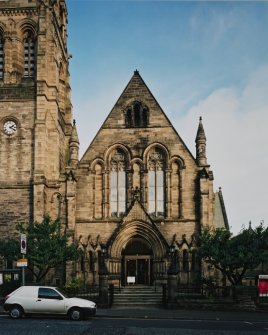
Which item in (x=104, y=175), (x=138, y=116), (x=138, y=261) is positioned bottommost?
(x=138, y=261)

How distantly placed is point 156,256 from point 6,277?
33.4 ft

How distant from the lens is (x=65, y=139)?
48312 millimetres

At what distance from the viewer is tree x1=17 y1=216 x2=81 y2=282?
35.4m

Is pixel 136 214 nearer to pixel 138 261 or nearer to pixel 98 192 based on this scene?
pixel 138 261

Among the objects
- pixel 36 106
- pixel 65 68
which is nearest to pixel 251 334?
pixel 36 106

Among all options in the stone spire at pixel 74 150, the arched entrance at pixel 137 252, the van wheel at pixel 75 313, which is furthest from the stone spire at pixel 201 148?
the van wheel at pixel 75 313

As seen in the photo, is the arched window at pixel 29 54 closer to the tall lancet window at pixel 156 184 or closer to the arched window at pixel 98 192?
the arched window at pixel 98 192

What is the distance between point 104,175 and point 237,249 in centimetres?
1222

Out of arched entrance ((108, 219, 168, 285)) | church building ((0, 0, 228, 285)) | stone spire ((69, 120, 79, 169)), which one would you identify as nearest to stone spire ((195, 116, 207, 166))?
church building ((0, 0, 228, 285))

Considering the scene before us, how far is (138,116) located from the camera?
4275cm

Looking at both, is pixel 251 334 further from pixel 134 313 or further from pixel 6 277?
pixel 6 277

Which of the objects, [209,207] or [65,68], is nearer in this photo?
[209,207]

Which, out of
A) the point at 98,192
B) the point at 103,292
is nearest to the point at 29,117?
the point at 98,192

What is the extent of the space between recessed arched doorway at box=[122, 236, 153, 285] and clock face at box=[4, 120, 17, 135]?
465 inches
